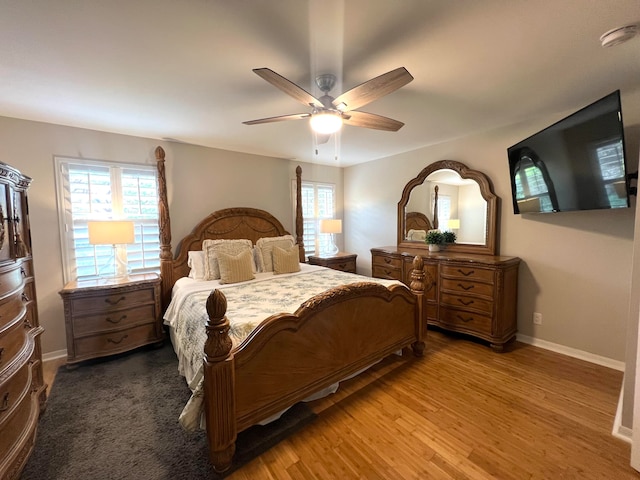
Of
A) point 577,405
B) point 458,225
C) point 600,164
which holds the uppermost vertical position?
point 600,164

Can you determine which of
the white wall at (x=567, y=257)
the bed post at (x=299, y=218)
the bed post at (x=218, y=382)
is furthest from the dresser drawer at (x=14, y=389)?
the white wall at (x=567, y=257)

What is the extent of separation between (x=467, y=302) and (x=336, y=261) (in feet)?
6.31

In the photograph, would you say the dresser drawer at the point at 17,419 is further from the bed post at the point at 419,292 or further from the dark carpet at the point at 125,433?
the bed post at the point at 419,292

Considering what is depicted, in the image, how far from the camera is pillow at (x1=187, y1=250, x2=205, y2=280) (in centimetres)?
307

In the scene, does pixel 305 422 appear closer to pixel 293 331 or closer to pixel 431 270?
pixel 293 331

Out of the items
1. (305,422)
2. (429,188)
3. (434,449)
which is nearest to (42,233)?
(305,422)

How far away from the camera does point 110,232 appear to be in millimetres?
2672

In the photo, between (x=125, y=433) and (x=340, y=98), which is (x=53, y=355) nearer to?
(x=125, y=433)

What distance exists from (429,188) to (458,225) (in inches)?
25.9

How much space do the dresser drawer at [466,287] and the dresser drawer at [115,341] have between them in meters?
3.29

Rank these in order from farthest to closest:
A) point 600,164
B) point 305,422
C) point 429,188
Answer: point 429,188, point 600,164, point 305,422

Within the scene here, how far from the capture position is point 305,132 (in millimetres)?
3062

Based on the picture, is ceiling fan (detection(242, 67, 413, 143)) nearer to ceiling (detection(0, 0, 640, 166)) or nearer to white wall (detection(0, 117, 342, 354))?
ceiling (detection(0, 0, 640, 166))

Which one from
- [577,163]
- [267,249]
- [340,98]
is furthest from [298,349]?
[577,163]
